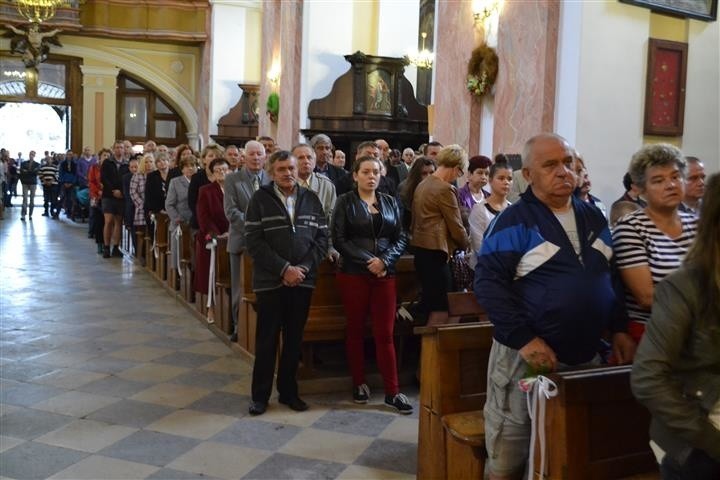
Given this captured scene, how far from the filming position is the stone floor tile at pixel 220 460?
3.60 m

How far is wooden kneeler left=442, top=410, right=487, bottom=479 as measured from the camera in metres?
3.00

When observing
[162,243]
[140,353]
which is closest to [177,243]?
[162,243]

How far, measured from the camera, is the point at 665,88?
6625mm

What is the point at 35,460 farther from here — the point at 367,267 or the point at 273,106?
the point at 273,106

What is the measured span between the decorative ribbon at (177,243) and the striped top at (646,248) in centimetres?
572

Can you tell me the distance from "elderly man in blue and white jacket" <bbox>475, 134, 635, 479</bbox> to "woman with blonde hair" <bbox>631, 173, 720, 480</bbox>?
1.92 feet

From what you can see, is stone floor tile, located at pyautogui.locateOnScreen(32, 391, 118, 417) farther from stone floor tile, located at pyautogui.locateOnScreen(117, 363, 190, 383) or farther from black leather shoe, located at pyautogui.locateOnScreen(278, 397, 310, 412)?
black leather shoe, located at pyautogui.locateOnScreen(278, 397, 310, 412)

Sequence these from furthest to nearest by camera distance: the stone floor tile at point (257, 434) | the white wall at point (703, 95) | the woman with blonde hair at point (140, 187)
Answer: the woman with blonde hair at point (140, 187)
the white wall at point (703, 95)
the stone floor tile at point (257, 434)

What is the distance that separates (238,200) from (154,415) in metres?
1.97

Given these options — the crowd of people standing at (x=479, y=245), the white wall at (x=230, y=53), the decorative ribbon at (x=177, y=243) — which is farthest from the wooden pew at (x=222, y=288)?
the white wall at (x=230, y=53)

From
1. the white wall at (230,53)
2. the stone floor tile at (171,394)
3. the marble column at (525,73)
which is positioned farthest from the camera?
the white wall at (230,53)

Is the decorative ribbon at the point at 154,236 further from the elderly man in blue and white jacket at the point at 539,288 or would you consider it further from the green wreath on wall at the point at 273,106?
the elderly man in blue and white jacket at the point at 539,288

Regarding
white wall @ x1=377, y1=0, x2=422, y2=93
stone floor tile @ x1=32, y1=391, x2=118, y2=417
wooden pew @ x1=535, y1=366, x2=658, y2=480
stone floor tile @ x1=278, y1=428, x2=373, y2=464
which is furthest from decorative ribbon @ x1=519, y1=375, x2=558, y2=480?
white wall @ x1=377, y1=0, x2=422, y2=93

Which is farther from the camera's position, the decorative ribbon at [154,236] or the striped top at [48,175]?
the striped top at [48,175]
